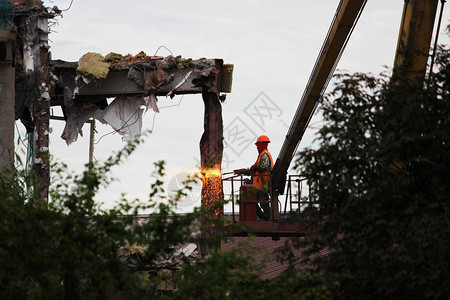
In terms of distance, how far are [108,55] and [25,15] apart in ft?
10.0

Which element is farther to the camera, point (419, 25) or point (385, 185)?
point (419, 25)

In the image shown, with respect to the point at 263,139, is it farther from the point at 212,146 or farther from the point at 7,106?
the point at 7,106

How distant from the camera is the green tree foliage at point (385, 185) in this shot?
8.40m

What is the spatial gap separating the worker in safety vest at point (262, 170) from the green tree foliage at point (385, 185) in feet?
23.5

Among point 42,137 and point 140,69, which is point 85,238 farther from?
point 140,69

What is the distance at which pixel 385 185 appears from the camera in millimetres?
8680

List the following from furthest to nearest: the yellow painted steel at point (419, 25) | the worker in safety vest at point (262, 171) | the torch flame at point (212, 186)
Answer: the worker in safety vest at point (262, 171) < the torch flame at point (212, 186) < the yellow painted steel at point (419, 25)

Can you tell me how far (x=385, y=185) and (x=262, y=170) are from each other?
8197 millimetres

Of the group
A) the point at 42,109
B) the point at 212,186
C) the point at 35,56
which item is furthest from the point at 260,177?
the point at 35,56

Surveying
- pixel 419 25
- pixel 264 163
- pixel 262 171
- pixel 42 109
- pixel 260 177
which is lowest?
pixel 260 177

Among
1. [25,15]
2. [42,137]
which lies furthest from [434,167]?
[25,15]

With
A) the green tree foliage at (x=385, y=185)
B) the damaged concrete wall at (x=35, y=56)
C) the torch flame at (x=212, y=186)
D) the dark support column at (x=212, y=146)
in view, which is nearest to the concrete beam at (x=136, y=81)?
the dark support column at (x=212, y=146)

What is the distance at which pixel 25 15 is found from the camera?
16.2 m

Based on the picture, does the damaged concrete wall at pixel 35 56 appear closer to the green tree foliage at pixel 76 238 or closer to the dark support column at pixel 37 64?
the dark support column at pixel 37 64
